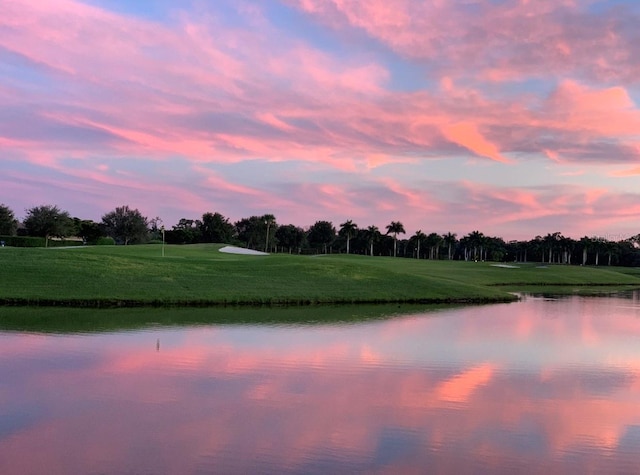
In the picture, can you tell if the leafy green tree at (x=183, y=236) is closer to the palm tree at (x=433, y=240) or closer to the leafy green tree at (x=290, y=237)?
the leafy green tree at (x=290, y=237)

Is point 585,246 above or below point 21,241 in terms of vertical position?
above

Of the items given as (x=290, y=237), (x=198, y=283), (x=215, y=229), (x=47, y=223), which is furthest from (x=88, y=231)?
(x=198, y=283)

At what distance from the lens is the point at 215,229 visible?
15325cm

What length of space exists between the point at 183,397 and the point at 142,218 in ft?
408

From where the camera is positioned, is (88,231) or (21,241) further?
(88,231)

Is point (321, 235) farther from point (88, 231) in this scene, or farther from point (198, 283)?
point (198, 283)

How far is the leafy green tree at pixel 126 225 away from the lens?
126m

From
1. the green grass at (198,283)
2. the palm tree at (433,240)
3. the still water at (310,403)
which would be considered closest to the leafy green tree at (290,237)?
the palm tree at (433,240)

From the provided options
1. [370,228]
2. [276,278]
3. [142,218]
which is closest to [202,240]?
[142,218]

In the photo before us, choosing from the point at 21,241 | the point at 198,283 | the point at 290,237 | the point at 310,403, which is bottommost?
the point at 310,403

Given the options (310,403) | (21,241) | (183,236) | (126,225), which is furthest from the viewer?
(183,236)

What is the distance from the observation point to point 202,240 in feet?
501

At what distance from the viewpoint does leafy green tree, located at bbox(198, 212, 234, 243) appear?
500 feet

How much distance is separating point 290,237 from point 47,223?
9020 cm
